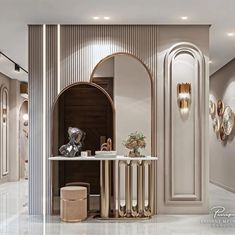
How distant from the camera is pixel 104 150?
222 inches

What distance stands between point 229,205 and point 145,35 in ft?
10.5

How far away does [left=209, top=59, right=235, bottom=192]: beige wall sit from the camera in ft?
27.5

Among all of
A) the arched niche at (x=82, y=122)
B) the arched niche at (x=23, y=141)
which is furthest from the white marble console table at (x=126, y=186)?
the arched niche at (x=23, y=141)

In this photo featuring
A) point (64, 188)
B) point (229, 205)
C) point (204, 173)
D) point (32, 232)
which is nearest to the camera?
point (32, 232)

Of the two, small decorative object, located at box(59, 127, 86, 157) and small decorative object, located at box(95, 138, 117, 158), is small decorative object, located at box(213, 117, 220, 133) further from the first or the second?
small decorative object, located at box(59, 127, 86, 157)

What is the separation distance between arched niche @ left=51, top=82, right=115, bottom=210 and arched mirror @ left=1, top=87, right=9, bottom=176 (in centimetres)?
496

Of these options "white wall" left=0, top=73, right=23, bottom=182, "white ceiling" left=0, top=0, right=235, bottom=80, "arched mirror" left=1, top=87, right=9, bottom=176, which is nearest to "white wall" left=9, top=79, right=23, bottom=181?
"white wall" left=0, top=73, right=23, bottom=182

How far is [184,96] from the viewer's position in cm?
579

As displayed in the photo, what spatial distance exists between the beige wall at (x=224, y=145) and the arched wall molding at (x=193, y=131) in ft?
8.83

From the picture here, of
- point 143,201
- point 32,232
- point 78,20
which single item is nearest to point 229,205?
point 143,201

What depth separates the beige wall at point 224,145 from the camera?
839cm

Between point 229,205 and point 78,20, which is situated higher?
point 78,20

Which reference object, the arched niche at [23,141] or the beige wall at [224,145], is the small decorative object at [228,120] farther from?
the arched niche at [23,141]

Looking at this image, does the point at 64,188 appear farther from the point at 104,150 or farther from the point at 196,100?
the point at 196,100
